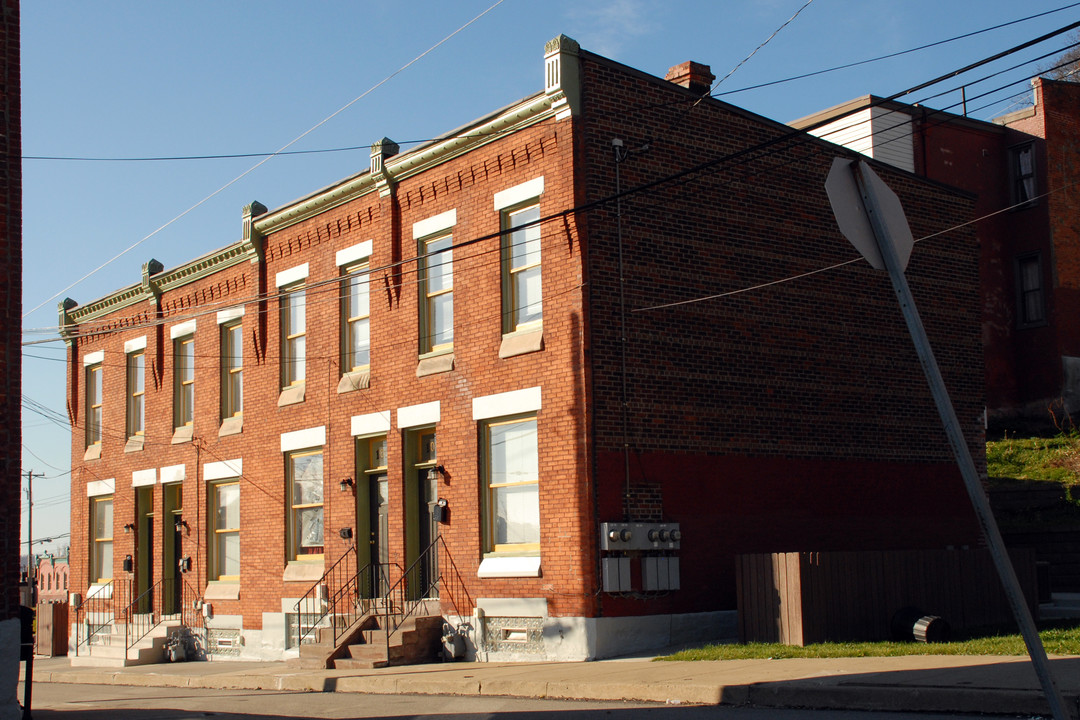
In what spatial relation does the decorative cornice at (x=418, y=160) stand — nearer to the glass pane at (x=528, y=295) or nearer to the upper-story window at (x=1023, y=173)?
the glass pane at (x=528, y=295)

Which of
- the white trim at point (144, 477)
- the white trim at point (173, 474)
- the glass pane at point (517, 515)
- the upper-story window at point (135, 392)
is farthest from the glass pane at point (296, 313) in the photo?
the glass pane at point (517, 515)

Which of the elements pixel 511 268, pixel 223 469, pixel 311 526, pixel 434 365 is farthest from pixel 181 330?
pixel 511 268

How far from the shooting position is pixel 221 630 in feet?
79.3

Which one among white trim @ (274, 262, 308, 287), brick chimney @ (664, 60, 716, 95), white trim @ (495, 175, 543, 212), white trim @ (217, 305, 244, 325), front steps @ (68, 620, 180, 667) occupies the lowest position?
front steps @ (68, 620, 180, 667)

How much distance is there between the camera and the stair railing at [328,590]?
20.7m

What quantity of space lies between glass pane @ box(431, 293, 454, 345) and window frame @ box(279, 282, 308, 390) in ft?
13.0

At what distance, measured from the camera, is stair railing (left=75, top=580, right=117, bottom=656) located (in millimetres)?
28219

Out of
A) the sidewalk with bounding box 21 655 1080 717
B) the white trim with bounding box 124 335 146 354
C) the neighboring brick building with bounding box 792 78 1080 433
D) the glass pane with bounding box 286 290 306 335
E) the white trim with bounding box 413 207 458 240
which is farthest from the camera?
the neighboring brick building with bounding box 792 78 1080 433

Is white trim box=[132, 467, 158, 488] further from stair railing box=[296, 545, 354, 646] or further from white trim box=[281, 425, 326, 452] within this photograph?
stair railing box=[296, 545, 354, 646]

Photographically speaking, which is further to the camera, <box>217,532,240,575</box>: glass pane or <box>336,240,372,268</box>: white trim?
→ <box>217,532,240,575</box>: glass pane

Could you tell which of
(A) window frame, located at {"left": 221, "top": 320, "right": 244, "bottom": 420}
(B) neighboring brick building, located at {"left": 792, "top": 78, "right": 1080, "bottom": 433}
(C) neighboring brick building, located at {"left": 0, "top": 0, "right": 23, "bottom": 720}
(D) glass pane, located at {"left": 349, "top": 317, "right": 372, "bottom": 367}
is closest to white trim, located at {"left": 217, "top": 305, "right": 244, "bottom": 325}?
(A) window frame, located at {"left": 221, "top": 320, "right": 244, "bottom": 420}

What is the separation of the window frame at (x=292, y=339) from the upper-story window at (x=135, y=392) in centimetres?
669

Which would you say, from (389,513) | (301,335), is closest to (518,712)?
(389,513)

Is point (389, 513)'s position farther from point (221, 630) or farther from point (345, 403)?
point (221, 630)
